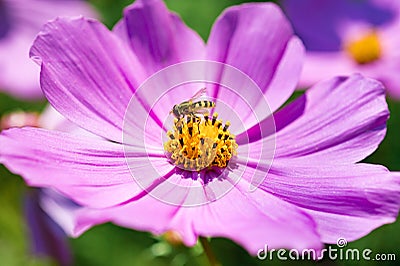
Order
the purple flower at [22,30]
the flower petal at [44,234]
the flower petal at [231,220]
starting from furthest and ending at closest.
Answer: the purple flower at [22,30], the flower petal at [44,234], the flower petal at [231,220]

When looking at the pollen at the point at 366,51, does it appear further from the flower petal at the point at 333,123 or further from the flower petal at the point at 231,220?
the flower petal at the point at 231,220

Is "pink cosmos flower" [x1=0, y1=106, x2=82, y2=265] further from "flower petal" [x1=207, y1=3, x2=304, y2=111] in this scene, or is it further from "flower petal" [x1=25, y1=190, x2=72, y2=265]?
"flower petal" [x1=207, y1=3, x2=304, y2=111]

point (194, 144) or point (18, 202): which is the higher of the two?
point (194, 144)

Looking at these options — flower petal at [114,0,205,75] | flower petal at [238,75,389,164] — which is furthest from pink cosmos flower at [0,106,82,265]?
flower petal at [238,75,389,164]

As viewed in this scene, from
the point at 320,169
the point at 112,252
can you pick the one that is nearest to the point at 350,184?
the point at 320,169

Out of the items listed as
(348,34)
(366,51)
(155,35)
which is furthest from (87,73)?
(348,34)

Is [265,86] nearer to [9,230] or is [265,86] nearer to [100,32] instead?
[100,32]

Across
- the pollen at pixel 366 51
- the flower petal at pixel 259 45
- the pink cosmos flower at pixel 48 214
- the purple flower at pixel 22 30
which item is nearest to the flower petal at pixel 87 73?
the flower petal at pixel 259 45
